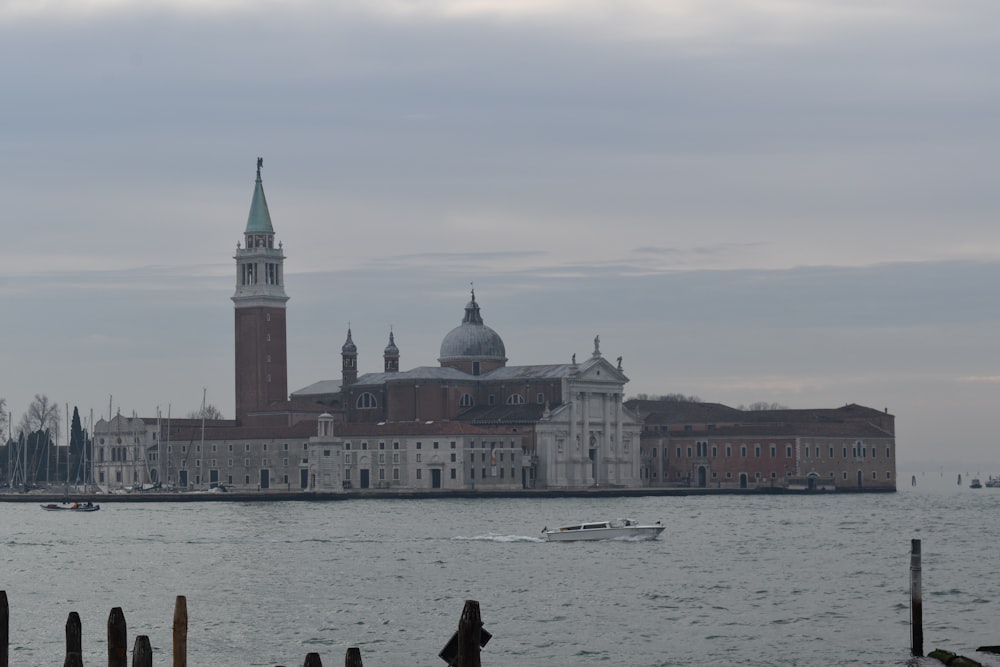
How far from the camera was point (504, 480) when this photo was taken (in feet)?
361

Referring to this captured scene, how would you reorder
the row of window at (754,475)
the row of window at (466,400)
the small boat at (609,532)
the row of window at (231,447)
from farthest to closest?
the row of window at (754,475), the row of window at (466,400), the row of window at (231,447), the small boat at (609,532)

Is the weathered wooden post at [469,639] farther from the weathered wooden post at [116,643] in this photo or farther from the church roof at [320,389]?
the church roof at [320,389]

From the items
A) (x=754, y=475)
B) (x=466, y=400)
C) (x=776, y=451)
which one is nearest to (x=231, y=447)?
(x=466, y=400)

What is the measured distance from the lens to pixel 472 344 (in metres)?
124

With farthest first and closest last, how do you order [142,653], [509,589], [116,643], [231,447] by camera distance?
1. [231,447]
2. [509,589]
3. [116,643]
4. [142,653]

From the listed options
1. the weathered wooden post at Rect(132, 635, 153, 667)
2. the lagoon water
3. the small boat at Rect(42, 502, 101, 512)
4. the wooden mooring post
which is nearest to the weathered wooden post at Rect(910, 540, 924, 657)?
the lagoon water

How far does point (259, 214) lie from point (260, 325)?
26.1ft

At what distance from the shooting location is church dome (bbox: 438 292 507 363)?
123750mm

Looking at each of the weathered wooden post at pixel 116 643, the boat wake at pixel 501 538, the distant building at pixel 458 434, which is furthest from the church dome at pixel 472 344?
the weathered wooden post at pixel 116 643

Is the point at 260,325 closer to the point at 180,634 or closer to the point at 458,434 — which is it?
the point at 458,434

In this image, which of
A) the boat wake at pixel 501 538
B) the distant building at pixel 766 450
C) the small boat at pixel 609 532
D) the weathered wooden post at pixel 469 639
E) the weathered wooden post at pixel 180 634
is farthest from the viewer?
the distant building at pixel 766 450

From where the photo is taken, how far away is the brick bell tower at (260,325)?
382ft

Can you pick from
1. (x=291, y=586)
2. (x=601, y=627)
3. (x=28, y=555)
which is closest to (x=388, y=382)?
(x=28, y=555)

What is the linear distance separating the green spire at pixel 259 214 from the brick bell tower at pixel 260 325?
9cm
